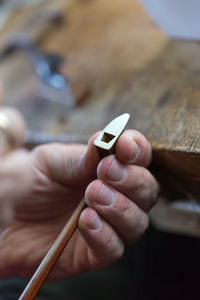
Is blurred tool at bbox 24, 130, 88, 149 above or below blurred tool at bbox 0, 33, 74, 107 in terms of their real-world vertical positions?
below

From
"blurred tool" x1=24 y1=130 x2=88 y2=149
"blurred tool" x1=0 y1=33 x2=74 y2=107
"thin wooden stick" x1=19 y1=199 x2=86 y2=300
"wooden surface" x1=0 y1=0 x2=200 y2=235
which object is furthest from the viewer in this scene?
"blurred tool" x1=0 y1=33 x2=74 y2=107

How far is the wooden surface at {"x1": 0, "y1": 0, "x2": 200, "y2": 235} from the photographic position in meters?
0.53

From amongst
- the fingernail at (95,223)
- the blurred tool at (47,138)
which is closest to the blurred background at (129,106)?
the blurred tool at (47,138)

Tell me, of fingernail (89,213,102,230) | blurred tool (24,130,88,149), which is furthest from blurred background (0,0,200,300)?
fingernail (89,213,102,230)

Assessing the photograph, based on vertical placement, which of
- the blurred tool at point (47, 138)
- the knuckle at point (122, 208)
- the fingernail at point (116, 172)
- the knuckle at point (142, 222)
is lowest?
the knuckle at point (142, 222)

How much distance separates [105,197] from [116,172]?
0.13ft

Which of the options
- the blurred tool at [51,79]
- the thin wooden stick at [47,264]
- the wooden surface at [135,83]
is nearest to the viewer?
the thin wooden stick at [47,264]

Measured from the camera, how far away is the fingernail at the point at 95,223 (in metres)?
0.48

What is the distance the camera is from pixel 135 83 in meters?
0.69

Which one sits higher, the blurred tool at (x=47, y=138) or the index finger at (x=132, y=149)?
the index finger at (x=132, y=149)

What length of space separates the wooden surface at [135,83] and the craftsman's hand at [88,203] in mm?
58

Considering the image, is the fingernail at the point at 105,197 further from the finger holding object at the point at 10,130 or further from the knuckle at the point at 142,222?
the finger holding object at the point at 10,130

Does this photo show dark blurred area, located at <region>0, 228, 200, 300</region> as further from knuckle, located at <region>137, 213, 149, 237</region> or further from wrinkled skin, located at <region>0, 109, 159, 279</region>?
knuckle, located at <region>137, 213, 149, 237</region>

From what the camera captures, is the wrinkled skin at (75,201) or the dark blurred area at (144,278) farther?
the dark blurred area at (144,278)
